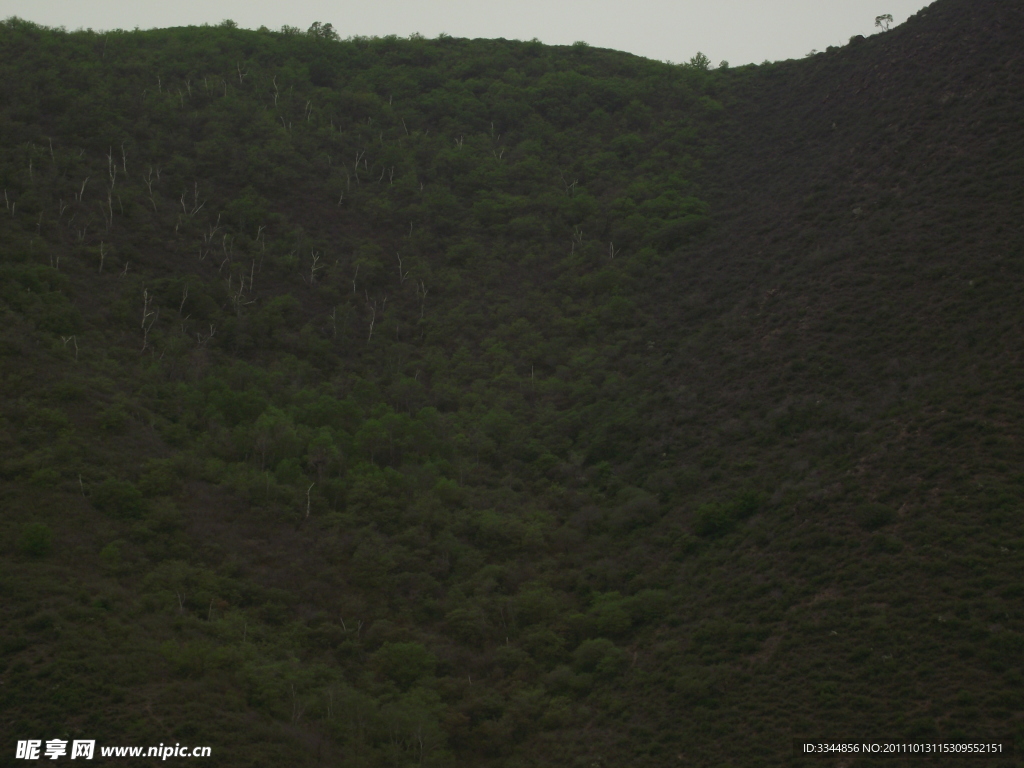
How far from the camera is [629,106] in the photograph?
6738 centimetres

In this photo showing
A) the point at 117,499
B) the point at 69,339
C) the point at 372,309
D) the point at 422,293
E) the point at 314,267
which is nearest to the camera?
the point at 117,499

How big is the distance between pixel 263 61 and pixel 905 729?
63.4 m

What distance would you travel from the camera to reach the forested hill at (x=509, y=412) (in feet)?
78.9

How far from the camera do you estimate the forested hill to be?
2405 centimetres

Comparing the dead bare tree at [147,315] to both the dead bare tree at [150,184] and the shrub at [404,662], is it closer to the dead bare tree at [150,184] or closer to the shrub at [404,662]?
the dead bare tree at [150,184]

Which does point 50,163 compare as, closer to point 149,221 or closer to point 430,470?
point 149,221

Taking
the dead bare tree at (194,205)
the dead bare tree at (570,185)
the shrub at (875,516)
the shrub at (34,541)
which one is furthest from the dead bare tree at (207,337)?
the shrub at (875,516)

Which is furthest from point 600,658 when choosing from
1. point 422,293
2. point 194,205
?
point 194,205

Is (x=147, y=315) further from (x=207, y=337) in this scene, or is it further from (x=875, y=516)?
(x=875, y=516)

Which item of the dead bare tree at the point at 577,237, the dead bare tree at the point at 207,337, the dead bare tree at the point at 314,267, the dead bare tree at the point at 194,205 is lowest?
the dead bare tree at the point at 207,337

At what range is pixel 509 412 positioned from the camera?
137 ft

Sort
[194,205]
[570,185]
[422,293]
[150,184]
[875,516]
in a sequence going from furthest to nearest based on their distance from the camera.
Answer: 1. [570,185]
2. [194,205]
3. [422,293]
4. [150,184]
5. [875,516]

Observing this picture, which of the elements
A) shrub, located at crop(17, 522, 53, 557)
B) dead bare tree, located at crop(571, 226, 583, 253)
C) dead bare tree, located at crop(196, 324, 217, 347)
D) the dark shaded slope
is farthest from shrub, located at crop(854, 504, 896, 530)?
dead bare tree, located at crop(571, 226, 583, 253)

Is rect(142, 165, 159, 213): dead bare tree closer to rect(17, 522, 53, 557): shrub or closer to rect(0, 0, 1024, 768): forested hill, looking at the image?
rect(0, 0, 1024, 768): forested hill
